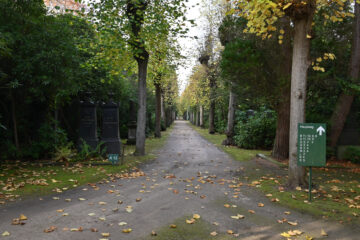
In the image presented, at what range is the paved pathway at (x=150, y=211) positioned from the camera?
14.0ft

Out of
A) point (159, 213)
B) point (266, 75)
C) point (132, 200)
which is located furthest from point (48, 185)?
point (266, 75)

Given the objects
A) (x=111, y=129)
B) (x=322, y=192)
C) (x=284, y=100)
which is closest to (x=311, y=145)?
(x=322, y=192)

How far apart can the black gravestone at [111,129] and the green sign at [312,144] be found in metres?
8.52

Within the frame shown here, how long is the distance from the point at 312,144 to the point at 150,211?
3.92 metres

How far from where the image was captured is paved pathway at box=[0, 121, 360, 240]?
427 centimetres

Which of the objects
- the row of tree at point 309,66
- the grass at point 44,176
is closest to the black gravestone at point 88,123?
the grass at point 44,176

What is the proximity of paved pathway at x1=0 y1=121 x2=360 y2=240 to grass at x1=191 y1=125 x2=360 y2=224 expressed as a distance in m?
0.40

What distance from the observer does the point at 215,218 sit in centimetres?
489

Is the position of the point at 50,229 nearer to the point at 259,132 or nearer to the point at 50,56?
the point at 50,56

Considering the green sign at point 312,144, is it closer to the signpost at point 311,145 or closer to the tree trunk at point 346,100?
the signpost at point 311,145

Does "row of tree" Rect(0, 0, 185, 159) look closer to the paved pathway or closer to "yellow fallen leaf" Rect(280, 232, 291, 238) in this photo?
the paved pathway

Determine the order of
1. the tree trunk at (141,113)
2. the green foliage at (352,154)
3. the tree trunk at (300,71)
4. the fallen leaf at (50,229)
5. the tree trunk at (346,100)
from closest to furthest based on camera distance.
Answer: the fallen leaf at (50,229)
the tree trunk at (300,71)
the tree trunk at (346,100)
the green foliage at (352,154)
the tree trunk at (141,113)

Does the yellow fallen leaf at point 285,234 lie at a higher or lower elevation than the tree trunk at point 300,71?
lower

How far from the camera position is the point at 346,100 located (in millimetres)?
11570
